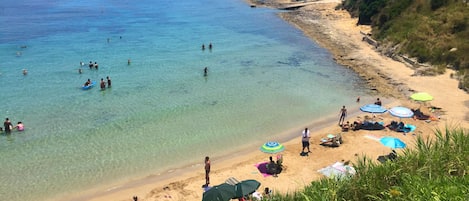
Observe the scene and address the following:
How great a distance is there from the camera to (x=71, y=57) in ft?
141

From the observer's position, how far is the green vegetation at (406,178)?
8055mm

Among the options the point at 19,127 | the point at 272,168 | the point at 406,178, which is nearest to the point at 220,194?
the point at 272,168

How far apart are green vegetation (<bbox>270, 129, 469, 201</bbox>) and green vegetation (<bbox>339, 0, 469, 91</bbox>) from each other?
2146 cm

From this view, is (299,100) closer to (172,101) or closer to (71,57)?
(172,101)

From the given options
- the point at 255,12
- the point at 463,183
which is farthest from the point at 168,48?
the point at 463,183

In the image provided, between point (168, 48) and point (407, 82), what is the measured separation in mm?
27339

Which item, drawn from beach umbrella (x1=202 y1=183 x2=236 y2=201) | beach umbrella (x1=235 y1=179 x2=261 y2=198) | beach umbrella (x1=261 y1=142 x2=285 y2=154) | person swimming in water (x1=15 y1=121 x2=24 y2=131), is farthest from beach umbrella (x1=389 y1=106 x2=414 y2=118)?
person swimming in water (x1=15 y1=121 x2=24 y2=131)

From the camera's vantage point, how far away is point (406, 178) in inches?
343

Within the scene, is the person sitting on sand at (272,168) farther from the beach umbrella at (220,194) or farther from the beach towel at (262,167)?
the beach umbrella at (220,194)

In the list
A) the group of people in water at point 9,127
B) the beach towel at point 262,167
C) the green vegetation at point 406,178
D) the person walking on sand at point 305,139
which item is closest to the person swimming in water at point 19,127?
the group of people in water at point 9,127

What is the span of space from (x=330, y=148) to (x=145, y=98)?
15.2 metres

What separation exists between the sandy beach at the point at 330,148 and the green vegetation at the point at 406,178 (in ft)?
23.5

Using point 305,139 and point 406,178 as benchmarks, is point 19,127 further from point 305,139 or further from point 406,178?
point 406,178

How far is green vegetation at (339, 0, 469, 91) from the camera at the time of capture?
32.5m
